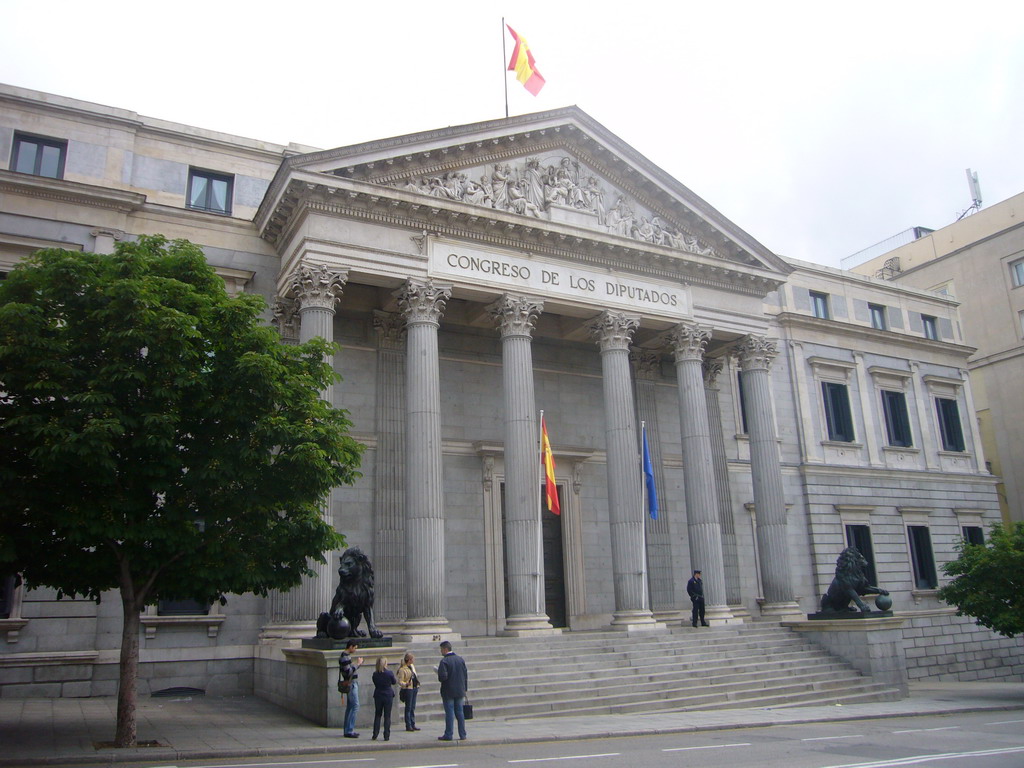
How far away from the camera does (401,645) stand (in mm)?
21250

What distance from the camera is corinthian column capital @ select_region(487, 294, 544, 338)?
25.8m

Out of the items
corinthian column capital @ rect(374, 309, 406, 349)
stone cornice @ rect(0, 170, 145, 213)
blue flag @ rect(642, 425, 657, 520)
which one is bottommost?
blue flag @ rect(642, 425, 657, 520)

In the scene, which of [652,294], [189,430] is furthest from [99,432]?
[652,294]

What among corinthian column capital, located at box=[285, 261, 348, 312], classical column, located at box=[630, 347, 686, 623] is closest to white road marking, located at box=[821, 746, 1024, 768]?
classical column, located at box=[630, 347, 686, 623]

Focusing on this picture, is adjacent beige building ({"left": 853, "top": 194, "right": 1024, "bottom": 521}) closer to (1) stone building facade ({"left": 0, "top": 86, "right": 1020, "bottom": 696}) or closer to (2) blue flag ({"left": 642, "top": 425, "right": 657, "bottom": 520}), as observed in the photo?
(1) stone building facade ({"left": 0, "top": 86, "right": 1020, "bottom": 696})

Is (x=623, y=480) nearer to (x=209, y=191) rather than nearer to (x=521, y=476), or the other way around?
(x=521, y=476)

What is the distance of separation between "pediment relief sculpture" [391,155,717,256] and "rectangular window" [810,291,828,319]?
10.5 meters

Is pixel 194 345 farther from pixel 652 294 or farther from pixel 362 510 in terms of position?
pixel 652 294

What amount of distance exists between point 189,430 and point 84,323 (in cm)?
261

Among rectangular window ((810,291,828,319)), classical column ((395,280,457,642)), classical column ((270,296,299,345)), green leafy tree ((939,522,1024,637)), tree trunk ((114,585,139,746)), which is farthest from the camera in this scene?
rectangular window ((810,291,828,319))

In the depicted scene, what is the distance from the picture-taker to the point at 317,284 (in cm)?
2328

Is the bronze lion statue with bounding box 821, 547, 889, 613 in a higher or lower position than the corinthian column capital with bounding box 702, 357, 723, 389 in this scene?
lower

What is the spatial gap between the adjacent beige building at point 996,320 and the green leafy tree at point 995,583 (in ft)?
68.1

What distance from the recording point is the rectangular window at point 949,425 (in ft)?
135
